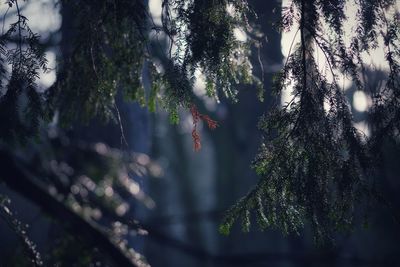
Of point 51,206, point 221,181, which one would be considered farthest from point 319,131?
point 221,181

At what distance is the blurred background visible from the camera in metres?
3.67

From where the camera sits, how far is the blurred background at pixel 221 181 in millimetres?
3668

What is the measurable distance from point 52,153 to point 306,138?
1.89 meters

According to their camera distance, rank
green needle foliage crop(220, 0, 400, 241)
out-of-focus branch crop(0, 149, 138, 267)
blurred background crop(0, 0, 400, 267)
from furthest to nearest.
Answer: blurred background crop(0, 0, 400, 267) → green needle foliage crop(220, 0, 400, 241) → out-of-focus branch crop(0, 149, 138, 267)

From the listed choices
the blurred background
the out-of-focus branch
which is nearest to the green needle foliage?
the blurred background

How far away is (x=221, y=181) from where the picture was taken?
15031 millimetres

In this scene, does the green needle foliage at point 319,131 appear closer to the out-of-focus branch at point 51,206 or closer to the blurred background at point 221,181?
the blurred background at point 221,181

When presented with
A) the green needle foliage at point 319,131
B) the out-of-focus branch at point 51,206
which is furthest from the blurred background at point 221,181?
the out-of-focus branch at point 51,206

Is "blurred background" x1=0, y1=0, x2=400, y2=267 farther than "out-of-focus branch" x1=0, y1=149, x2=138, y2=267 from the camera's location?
Yes

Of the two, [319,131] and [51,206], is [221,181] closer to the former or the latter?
[319,131]

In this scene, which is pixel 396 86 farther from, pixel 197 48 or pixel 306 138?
pixel 197 48

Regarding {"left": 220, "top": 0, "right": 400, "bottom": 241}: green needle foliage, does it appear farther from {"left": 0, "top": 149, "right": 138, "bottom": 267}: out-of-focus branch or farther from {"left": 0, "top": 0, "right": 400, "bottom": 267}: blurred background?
{"left": 0, "top": 149, "right": 138, "bottom": 267}: out-of-focus branch

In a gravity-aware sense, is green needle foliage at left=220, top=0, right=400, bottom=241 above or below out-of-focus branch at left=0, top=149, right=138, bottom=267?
above

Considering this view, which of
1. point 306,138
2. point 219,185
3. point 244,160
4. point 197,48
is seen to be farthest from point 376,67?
point 219,185
